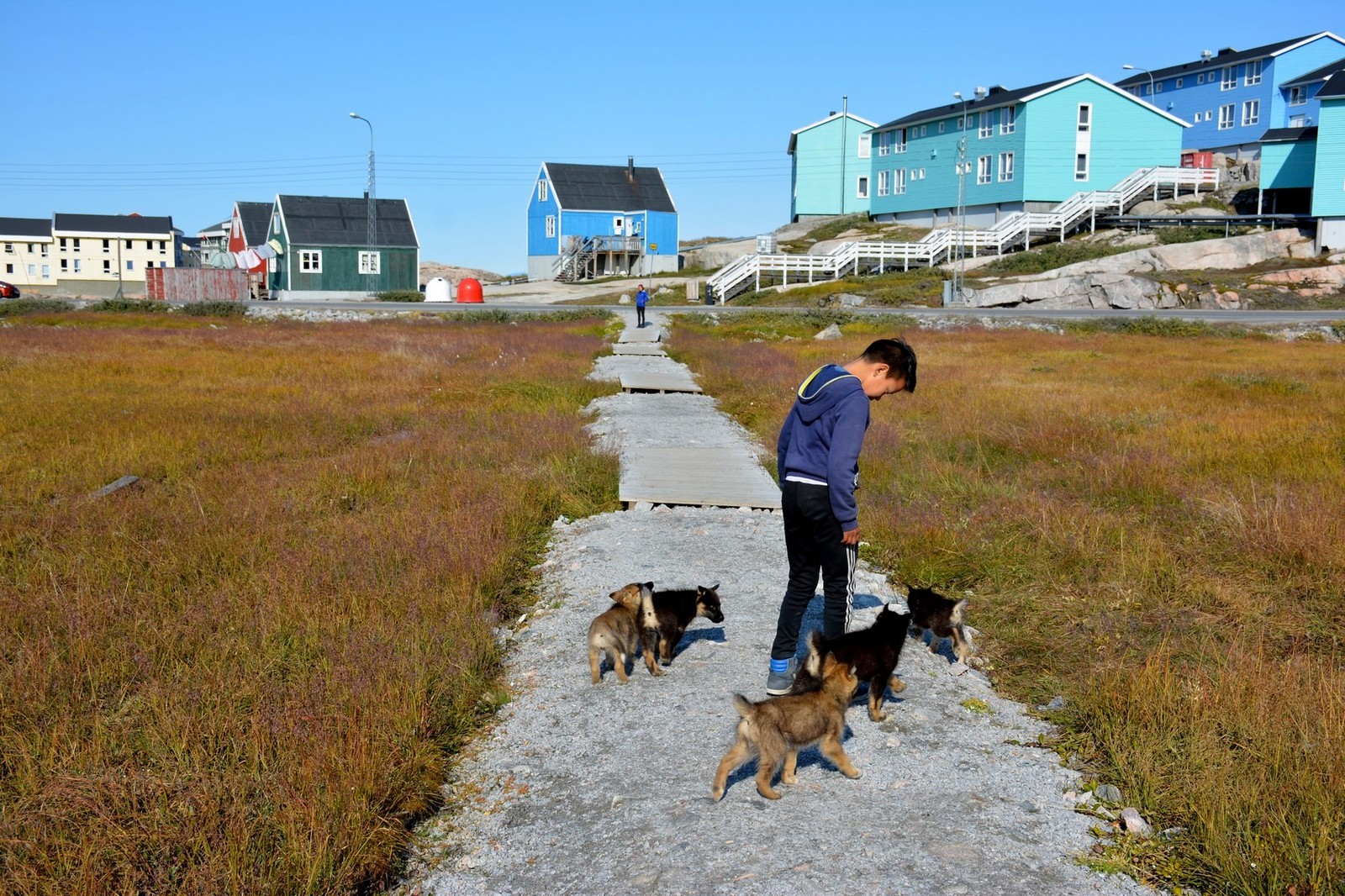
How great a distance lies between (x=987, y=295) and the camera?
4491 centimetres

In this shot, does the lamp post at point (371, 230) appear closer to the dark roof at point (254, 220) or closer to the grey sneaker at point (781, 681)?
the dark roof at point (254, 220)

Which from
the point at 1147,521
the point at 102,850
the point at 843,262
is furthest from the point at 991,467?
the point at 843,262

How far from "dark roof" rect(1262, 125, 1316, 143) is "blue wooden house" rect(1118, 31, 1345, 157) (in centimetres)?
538

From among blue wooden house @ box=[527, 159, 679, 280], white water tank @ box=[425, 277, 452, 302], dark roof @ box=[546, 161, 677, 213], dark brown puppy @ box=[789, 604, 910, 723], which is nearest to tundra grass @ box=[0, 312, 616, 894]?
dark brown puppy @ box=[789, 604, 910, 723]

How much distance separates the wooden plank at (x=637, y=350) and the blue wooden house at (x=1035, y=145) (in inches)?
1339

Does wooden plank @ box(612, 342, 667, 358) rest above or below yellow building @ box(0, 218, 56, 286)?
below

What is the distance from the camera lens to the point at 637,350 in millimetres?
27062

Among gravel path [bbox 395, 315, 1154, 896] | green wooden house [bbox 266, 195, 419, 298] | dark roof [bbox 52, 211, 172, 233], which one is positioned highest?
dark roof [bbox 52, 211, 172, 233]

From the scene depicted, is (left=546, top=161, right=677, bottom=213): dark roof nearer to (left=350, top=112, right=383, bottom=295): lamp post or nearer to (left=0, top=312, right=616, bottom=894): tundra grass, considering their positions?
(left=350, top=112, right=383, bottom=295): lamp post

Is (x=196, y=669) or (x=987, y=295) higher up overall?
(x=987, y=295)

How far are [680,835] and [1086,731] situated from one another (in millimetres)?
2189

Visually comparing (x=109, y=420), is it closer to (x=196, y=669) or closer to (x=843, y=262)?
(x=196, y=669)

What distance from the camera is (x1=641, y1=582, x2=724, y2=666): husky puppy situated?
5902 mm

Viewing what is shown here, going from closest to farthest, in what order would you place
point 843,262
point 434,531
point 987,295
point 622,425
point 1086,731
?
Answer: point 1086,731
point 434,531
point 622,425
point 987,295
point 843,262
